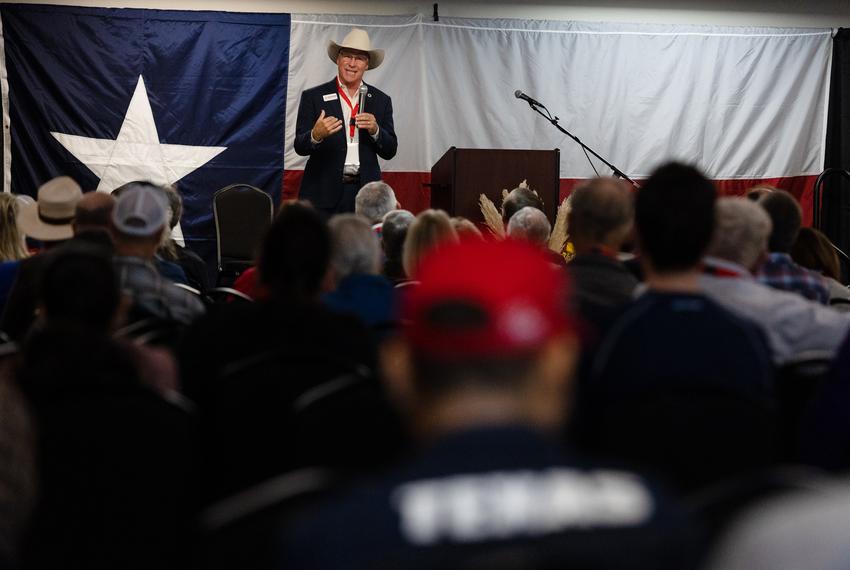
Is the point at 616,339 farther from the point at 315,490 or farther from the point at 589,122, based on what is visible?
the point at 589,122

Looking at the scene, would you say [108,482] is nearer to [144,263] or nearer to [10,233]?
[144,263]

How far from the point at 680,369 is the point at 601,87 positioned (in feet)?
22.8

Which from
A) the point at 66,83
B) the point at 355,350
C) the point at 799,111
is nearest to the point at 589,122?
the point at 799,111

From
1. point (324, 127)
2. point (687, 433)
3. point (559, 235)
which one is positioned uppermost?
point (324, 127)

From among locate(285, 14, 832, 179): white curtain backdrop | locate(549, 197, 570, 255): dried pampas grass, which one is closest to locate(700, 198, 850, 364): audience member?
locate(549, 197, 570, 255): dried pampas grass

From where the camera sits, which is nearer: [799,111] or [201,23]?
[201,23]

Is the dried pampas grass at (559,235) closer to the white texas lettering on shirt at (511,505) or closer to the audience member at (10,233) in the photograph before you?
the audience member at (10,233)

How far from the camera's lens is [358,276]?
287cm

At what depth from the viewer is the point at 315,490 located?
1.05 meters

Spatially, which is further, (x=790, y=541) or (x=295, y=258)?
(x=295, y=258)

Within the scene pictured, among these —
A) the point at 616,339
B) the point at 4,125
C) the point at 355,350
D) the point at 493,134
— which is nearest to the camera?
the point at 616,339

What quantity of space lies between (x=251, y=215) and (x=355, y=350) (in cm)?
483

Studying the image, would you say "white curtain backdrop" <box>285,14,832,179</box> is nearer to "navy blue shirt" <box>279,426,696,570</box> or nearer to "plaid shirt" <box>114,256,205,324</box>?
"plaid shirt" <box>114,256,205,324</box>

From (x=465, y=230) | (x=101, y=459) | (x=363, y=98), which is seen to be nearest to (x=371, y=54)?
(x=363, y=98)
